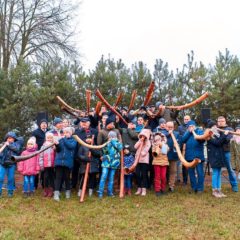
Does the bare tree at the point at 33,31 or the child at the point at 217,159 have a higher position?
the bare tree at the point at 33,31

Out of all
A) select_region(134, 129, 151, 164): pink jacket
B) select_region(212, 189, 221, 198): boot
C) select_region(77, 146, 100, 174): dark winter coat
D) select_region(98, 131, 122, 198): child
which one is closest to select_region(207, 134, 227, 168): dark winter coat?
select_region(212, 189, 221, 198): boot

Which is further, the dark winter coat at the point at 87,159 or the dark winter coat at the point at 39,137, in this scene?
the dark winter coat at the point at 39,137

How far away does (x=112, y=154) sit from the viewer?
8023mm

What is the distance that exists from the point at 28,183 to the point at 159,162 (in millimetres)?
2898

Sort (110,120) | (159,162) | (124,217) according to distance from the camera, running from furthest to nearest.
→ 1. (110,120)
2. (159,162)
3. (124,217)

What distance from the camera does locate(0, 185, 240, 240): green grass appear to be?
18.1 feet

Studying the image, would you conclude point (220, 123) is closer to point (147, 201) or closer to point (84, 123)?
point (147, 201)

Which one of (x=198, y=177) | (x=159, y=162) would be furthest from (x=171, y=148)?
(x=198, y=177)

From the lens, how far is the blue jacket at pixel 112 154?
7974 mm

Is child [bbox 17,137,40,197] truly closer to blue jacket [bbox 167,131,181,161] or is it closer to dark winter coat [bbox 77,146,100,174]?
dark winter coat [bbox 77,146,100,174]

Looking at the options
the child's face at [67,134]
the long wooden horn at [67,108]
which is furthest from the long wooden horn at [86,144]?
the long wooden horn at [67,108]

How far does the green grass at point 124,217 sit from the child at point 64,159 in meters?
0.31

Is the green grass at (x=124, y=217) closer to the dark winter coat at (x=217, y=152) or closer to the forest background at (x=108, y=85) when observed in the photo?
the dark winter coat at (x=217, y=152)

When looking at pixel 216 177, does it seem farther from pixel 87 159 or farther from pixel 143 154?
pixel 87 159
